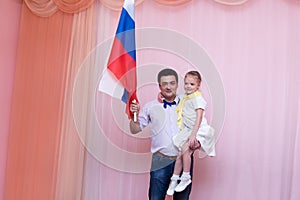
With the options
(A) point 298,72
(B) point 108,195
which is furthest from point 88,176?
(A) point 298,72

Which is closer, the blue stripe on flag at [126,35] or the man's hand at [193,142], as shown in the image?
the man's hand at [193,142]

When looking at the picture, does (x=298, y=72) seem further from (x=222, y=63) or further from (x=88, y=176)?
(x=88, y=176)

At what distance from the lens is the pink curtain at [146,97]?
102 inches

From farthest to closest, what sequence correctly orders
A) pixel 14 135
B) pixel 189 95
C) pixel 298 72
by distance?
pixel 14 135, pixel 298 72, pixel 189 95

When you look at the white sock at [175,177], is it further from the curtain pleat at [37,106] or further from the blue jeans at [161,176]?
the curtain pleat at [37,106]

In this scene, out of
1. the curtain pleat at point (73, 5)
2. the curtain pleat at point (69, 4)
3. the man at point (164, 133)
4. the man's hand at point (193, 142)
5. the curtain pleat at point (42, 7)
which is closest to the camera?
the man's hand at point (193, 142)

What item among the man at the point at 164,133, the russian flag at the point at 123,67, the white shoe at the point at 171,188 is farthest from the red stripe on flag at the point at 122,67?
the white shoe at the point at 171,188

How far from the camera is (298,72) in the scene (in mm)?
2557

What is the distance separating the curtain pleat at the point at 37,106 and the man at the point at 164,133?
35.5 inches

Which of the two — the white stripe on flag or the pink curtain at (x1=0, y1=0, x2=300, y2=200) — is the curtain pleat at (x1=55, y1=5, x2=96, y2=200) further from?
the white stripe on flag

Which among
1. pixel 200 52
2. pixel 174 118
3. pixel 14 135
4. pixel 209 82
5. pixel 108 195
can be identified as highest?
pixel 200 52

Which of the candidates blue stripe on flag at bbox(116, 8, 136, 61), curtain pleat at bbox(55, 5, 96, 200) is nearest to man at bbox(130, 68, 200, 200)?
blue stripe on flag at bbox(116, 8, 136, 61)

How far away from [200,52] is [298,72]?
64 cm

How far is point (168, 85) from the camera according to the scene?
7.70 feet
